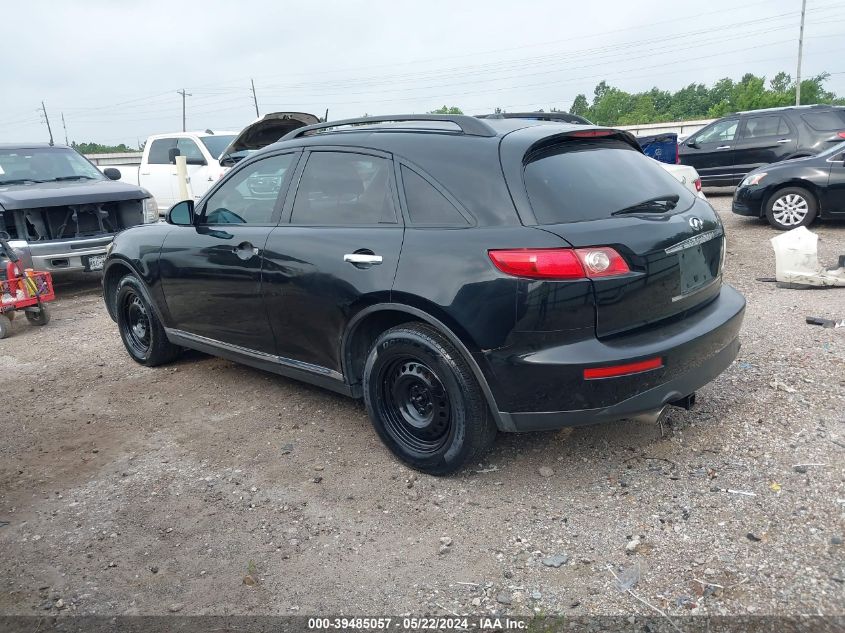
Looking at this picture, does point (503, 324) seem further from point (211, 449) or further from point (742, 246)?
point (742, 246)

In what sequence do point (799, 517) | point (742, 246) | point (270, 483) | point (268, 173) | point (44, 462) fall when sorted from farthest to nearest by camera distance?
point (742, 246) < point (268, 173) < point (44, 462) < point (270, 483) < point (799, 517)

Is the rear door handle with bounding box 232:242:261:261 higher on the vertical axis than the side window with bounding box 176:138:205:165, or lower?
lower

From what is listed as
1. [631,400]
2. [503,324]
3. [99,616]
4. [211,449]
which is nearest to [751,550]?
[631,400]

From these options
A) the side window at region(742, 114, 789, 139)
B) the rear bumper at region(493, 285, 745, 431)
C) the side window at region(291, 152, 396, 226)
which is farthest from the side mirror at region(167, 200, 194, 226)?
the side window at region(742, 114, 789, 139)

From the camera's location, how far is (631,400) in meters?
3.03

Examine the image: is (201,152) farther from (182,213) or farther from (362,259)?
(362,259)

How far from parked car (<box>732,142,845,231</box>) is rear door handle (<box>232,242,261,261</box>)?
8299 mm

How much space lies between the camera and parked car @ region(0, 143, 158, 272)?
8109 millimetres

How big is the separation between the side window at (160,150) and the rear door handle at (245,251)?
9.92 meters

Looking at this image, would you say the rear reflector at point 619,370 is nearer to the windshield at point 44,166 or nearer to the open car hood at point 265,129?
the windshield at point 44,166

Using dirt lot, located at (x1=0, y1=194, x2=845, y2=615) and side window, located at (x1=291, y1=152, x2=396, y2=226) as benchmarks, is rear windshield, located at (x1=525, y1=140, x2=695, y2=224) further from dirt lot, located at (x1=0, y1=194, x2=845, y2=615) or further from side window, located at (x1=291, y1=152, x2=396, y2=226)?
dirt lot, located at (x1=0, y1=194, x2=845, y2=615)

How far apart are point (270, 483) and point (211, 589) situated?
842 millimetres

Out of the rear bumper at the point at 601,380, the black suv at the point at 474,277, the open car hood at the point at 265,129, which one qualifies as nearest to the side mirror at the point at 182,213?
the black suv at the point at 474,277

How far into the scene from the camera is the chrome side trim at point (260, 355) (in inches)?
153
